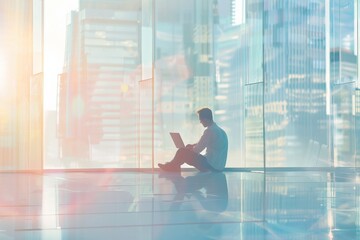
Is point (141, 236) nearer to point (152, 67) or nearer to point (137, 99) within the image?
point (152, 67)

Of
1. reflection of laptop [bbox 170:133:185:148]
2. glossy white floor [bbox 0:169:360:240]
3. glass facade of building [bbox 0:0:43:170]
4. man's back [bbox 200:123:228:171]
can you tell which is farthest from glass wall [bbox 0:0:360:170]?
glossy white floor [bbox 0:169:360:240]

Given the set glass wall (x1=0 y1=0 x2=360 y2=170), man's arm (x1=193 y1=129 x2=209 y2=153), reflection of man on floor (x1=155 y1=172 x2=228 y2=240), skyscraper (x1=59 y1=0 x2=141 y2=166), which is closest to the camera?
reflection of man on floor (x1=155 y1=172 x2=228 y2=240)

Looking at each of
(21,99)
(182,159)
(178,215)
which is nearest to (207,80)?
(182,159)

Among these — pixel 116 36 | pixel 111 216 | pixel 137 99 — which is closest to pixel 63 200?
pixel 111 216

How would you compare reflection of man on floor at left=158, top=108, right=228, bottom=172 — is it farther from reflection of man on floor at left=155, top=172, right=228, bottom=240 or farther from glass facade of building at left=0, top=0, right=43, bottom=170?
reflection of man on floor at left=155, top=172, right=228, bottom=240

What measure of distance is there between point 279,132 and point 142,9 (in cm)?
211

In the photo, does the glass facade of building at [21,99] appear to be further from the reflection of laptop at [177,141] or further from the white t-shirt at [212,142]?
the white t-shirt at [212,142]

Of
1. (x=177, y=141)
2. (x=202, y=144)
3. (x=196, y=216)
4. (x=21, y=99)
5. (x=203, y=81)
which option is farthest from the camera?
(x=203, y=81)

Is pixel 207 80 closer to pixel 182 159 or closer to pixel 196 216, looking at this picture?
pixel 182 159

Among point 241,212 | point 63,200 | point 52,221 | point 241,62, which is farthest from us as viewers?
point 241,62

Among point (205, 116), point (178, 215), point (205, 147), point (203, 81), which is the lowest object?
point (178, 215)

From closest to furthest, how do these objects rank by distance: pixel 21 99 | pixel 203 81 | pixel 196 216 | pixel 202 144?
1. pixel 196 216
2. pixel 21 99
3. pixel 202 144
4. pixel 203 81

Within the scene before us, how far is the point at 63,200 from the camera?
2.65 metres

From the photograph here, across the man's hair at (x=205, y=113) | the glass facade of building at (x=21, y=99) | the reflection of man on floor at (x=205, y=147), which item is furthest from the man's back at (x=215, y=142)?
the glass facade of building at (x=21, y=99)
